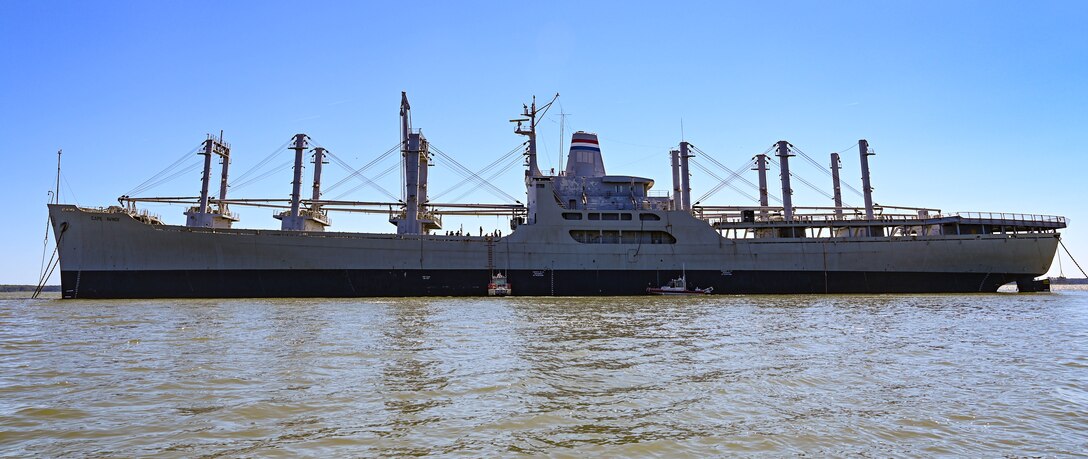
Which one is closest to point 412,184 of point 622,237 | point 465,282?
point 465,282

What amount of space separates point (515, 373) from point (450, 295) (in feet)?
86.2

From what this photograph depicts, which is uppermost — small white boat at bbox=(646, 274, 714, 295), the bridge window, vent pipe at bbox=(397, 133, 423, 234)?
vent pipe at bbox=(397, 133, 423, 234)

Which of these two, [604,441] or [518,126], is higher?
[518,126]

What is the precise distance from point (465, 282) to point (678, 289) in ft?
41.0

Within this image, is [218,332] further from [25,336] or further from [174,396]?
[174,396]

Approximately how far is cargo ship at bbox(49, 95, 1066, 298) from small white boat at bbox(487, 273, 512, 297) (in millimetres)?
644

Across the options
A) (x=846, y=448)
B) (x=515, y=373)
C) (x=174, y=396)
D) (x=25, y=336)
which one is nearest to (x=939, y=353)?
(x=846, y=448)

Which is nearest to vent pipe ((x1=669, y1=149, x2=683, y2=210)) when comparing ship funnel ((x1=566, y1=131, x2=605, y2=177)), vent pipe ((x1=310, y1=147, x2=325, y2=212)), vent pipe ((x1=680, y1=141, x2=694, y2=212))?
vent pipe ((x1=680, y1=141, x2=694, y2=212))

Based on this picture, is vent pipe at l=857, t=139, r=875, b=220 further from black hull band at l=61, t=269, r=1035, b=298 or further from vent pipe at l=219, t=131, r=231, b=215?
vent pipe at l=219, t=131, r=231, b=215

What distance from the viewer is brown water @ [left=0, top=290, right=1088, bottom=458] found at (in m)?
4.95

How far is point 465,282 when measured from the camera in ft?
112

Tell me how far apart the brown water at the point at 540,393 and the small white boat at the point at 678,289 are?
799 inches

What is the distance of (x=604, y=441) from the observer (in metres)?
4.97

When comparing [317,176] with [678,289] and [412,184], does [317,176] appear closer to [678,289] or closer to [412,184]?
[412,184]
